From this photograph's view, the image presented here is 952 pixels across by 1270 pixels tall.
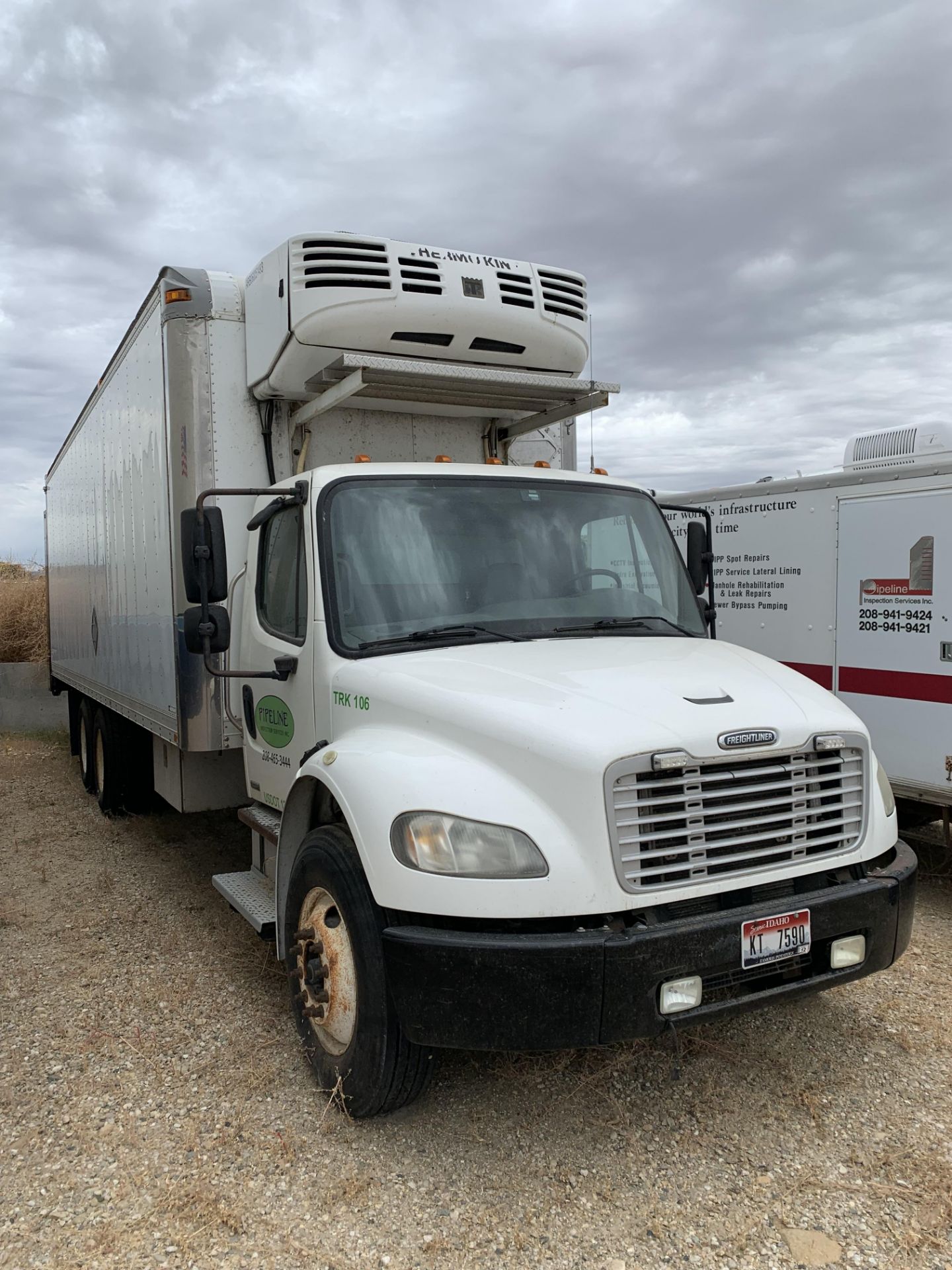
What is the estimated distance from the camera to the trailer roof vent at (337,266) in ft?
15.6

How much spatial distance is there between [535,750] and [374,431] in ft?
9.26

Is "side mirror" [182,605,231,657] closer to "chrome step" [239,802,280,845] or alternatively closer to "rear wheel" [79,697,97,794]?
"chrome step" [239,802,280,845]

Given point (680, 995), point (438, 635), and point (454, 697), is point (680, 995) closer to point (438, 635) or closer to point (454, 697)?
point (454, 697)

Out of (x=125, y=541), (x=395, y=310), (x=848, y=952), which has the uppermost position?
(x=395, y=310)

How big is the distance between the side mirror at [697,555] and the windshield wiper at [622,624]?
0.67 m

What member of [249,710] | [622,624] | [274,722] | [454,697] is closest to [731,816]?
[454,697]

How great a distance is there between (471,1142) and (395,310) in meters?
3.69

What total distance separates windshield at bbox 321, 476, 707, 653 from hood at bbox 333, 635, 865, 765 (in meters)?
0.17

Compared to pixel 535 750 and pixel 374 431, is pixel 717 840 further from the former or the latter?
pixel 374 431

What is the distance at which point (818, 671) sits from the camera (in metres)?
6.68

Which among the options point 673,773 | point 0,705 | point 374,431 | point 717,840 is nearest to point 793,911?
point 717,840

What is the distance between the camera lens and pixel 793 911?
3133 mm

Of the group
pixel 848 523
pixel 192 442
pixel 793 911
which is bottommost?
pixel 793 911

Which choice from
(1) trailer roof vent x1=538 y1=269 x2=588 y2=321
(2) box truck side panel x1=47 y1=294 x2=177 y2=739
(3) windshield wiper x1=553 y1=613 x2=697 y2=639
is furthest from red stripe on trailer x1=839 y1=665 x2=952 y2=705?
(2) box truck side panel x1=47 y1=294 x2=177 y2=739
